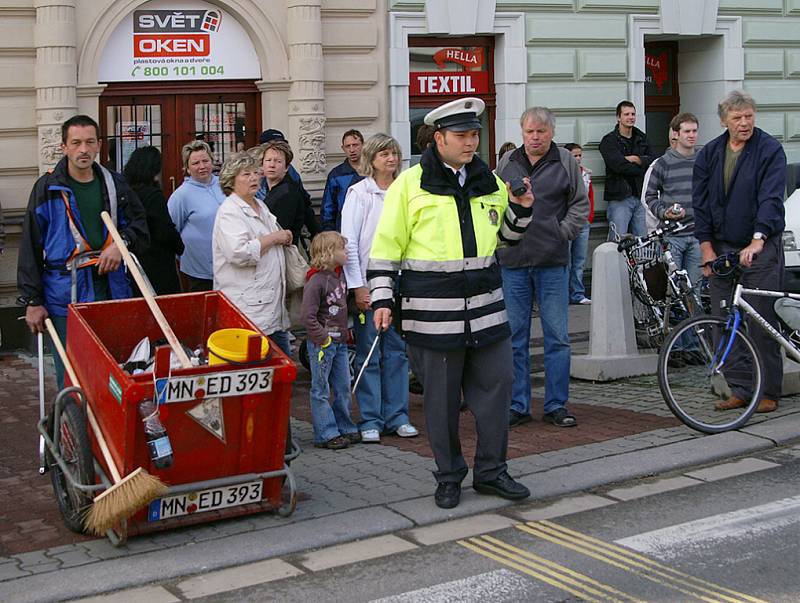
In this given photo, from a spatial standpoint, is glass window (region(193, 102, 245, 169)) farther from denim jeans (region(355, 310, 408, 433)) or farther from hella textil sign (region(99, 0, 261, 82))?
denim jeans (region(355, 310, 408, 433))

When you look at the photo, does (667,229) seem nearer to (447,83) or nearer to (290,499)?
(447,83)

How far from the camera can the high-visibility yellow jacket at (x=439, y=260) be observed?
662 cm

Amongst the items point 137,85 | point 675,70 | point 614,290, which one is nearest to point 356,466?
point 614,290

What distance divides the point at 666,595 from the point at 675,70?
13.0 m

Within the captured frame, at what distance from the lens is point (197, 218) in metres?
9.63

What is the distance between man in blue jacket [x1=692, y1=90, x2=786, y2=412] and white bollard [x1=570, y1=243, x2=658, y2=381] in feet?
4.31

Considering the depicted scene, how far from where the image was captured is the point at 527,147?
8.49 meters

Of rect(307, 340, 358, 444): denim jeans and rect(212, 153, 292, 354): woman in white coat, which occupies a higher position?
rect(212, 153, 292, 354): woman in white coat

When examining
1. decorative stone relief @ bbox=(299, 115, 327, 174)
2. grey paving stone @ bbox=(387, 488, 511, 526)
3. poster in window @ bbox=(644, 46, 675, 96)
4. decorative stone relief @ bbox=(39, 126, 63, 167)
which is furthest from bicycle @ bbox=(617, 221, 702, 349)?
poster in window @ bbox=(644, 46, 675, 96)

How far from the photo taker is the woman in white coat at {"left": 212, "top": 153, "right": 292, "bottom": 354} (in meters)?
7.63

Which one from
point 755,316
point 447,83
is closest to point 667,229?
point 755,316

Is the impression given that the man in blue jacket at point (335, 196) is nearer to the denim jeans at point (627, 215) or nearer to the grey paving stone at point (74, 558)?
the grey paving stone at point (74, 558)

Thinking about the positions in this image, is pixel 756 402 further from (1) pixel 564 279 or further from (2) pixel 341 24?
(2) pixel 341 24

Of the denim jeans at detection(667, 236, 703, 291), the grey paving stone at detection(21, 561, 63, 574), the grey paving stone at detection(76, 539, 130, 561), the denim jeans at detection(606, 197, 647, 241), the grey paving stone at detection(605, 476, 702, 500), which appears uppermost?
the denim jeans at detection(606, 197, 647, 241)
